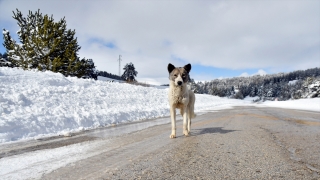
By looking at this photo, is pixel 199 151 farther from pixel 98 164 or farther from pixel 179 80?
pixel 179 80

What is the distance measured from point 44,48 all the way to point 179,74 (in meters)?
26.4

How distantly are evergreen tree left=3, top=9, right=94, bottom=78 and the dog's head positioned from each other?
77.6 feet

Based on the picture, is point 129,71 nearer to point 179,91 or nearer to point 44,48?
point 44,48

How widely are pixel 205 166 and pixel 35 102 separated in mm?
10319

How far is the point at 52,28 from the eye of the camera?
2717cm

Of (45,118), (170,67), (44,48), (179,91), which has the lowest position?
(45,118)

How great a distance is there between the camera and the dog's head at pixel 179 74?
18.6 ft

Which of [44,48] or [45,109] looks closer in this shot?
[45,109]

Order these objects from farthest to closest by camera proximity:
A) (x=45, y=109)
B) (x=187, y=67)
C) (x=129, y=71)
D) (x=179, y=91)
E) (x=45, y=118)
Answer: (x=129, y=71), (x=45, y=109), (x=45, y=118), (x=187, y=67), (x=179, y=91)

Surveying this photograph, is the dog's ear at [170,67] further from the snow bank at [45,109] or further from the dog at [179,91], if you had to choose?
the snow bank at [45,109]

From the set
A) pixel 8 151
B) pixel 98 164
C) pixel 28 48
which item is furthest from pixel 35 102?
pixel 28 48

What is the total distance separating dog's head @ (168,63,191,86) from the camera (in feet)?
18.6

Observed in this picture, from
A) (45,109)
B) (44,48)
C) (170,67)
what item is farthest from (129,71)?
(170,67)

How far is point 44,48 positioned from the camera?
26984mm
